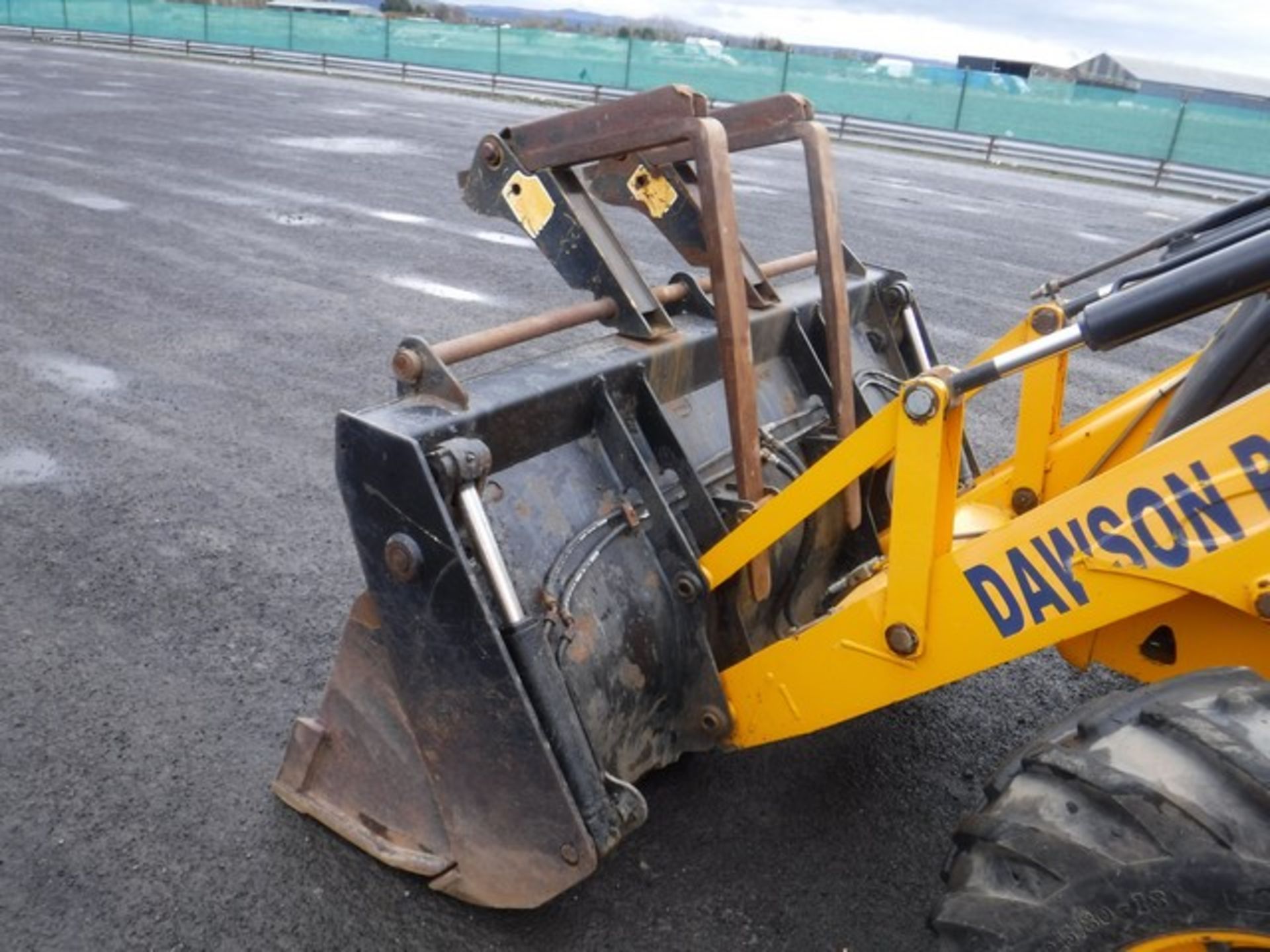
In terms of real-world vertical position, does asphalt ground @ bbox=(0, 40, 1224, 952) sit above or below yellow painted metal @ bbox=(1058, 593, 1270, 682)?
below

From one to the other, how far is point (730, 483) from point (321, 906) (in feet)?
4.95

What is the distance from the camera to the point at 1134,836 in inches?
76.8

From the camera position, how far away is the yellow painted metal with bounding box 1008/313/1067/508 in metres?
3.40

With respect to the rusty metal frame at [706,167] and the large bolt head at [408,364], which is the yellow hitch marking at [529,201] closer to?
the rusty metal frame at [706,167]

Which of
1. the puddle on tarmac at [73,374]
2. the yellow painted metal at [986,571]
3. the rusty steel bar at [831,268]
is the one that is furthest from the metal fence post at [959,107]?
the yellow painted metal at [986,571]

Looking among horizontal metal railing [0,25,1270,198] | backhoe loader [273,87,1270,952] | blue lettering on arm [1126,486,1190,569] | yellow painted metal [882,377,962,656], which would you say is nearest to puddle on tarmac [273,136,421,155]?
horizontal metal railing [0,25,1270,198]

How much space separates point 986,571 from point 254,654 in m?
2.61

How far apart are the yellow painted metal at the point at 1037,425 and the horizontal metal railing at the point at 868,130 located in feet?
64.8

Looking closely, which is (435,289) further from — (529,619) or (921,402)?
(921,402)

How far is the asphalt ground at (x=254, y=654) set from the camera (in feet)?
9.64

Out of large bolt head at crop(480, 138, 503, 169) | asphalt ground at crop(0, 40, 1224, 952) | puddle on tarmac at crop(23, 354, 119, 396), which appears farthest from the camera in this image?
puddle on tarmac at crop(23, 354, 119, 396)

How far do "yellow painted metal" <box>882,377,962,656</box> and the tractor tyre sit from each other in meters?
0.39

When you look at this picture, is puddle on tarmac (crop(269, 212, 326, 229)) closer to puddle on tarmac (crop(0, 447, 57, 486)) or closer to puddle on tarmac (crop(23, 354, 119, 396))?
puddle on tarmac (crop(23, 354, 119, 396))

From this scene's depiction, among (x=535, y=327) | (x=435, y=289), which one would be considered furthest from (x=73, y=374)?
(x=535, y=327)
